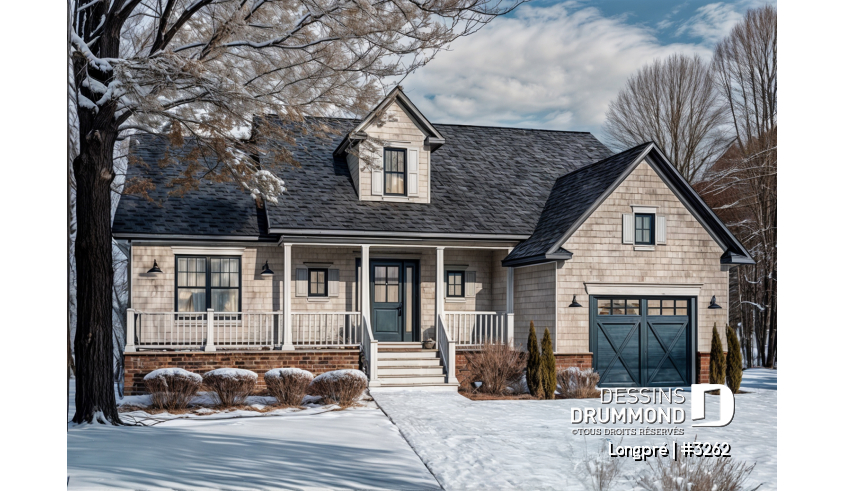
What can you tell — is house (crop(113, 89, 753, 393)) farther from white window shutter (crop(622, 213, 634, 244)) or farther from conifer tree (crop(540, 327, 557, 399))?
conifer tree (crop(540, 327, 557, 399))

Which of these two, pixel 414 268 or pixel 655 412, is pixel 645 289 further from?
pixel 414 268

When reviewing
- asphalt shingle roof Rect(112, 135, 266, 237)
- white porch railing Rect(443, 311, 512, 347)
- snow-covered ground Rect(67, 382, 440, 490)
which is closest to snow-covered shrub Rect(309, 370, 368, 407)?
snow-covered ground Rect(67, 382, 440, 490)

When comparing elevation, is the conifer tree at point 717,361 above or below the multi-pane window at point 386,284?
below

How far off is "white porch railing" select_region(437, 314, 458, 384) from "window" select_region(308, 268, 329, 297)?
105 inches

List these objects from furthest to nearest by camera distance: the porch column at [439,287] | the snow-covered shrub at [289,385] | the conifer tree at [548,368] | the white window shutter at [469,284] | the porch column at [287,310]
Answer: the white window shutter at [469,284] → the porch column at [439,287] → the porch column at [287,310] → the conifer tree at [548,368] → the snow-covered shrub at [289,385]

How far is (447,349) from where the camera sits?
13562 mm

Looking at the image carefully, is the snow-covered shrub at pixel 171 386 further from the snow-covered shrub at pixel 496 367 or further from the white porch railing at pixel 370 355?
the snow-covered shrub at pixel 496 367

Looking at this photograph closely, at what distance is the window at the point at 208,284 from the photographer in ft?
46.5

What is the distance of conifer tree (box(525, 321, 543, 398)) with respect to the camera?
12.6 metres

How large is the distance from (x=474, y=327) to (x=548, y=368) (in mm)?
2121

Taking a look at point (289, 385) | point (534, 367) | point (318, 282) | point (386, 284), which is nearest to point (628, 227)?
point (534, 367)

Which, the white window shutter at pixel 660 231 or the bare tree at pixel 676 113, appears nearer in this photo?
the white window shutter at pixel 660 231

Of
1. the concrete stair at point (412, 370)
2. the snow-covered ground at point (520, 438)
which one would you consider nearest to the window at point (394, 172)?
the concrete stair at point (412, 370)

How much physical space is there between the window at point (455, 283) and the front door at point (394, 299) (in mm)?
745
